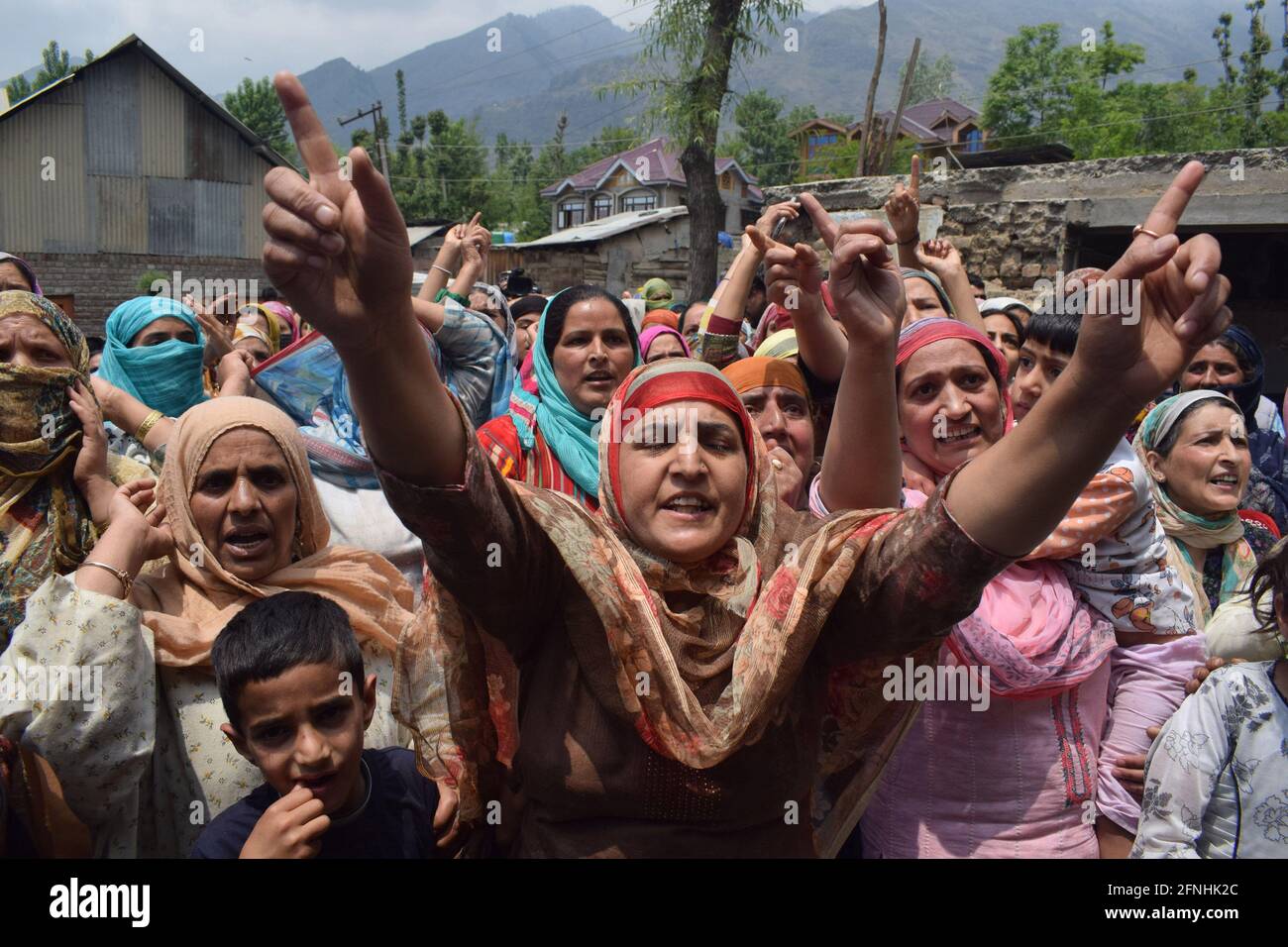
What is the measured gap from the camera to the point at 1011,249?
877 cm

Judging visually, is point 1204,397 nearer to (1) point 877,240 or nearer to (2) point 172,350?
(1) point 877,240

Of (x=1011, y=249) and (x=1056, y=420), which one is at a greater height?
(x=1011, y=249)

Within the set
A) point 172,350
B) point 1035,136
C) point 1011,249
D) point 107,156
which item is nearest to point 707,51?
point 1011,249

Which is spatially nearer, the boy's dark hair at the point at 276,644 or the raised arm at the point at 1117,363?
the raised arm at the point at 1117,363

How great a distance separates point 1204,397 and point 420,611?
2.76 m

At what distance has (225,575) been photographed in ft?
8.33

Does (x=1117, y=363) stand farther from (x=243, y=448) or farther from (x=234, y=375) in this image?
(x=234, y=375)

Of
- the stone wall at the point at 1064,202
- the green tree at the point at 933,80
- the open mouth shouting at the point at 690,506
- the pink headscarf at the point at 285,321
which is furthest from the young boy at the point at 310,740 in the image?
the green tree at the point at 933,80

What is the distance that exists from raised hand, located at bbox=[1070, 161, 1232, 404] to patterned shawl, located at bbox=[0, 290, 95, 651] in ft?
8.93

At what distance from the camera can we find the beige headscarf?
7.99ft

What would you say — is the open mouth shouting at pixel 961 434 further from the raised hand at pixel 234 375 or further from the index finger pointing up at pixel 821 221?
the raised hand at pixel 234 375

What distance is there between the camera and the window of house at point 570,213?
62250mm

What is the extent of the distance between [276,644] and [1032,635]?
1.77 meters

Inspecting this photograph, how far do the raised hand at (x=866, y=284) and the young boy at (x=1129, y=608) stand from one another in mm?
685
